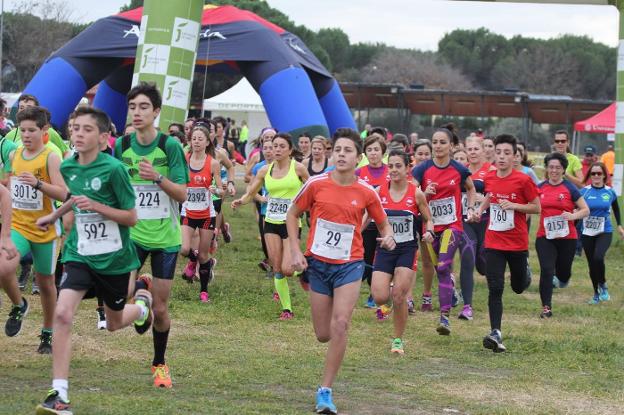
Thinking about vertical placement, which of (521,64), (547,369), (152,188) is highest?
(521,64)

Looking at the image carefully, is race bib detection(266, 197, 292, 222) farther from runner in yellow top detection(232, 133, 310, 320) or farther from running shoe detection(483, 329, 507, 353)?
running shoe detection(483, 329, 507, 353)

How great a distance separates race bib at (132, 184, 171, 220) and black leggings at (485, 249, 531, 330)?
369 centimetres

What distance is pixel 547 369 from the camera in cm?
870

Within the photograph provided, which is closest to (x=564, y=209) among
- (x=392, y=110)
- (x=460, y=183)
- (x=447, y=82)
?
(x=460, y=183)

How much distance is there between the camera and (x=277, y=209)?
11.0m

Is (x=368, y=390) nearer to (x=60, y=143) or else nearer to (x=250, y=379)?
(x=250, y=379)

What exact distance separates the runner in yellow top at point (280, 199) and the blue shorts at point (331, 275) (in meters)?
3.59

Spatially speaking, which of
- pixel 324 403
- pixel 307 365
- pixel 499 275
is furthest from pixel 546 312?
pixel 324 403

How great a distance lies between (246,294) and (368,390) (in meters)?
4.81

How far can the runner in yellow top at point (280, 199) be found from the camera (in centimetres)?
1080

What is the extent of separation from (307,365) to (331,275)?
1.63m

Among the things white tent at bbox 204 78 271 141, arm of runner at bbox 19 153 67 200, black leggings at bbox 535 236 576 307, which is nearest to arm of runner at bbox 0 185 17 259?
arm of runner at bbox 19 153 67 200

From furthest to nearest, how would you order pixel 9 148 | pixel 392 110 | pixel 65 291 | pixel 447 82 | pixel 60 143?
pixel 447 82, pixel 392 110, pixel 60 143, pixel 9 148, pixel 65 291

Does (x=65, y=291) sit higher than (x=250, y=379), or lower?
higher
